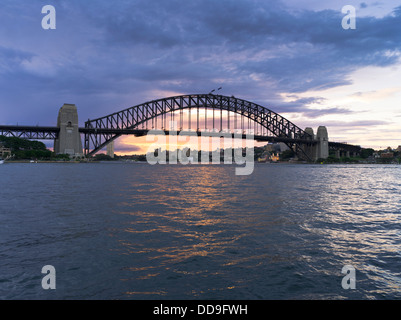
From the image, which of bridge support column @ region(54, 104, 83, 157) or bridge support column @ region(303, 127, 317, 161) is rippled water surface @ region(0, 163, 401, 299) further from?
bridge support column @ region(303, 127, 317, 161)

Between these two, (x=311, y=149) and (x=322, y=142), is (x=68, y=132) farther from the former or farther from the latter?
(x=322, y=142)

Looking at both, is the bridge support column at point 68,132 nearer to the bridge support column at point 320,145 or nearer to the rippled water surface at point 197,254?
the rippled water surface at point 197,254

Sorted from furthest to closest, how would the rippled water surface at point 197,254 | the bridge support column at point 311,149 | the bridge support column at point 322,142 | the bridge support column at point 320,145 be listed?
the bridge support column at point 311,149, the bridge support column at point 320,145, the bridge support column at point 322,142, the rippled water surface at point 197,254

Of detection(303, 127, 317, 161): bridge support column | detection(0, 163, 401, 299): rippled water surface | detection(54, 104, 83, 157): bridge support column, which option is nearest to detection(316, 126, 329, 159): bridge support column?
detection(303, 127, 317, 161): bridge support column

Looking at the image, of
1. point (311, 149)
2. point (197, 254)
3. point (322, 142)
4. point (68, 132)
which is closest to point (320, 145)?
point (322, 142)

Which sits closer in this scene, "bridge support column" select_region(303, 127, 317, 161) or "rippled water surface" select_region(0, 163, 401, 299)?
"rippled water surface" select_region(0, 163, 401, 299)

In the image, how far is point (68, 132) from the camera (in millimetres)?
108938

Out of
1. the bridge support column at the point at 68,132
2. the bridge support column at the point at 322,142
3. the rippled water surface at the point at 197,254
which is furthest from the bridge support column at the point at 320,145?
the rippled water surface at the point at 197,254

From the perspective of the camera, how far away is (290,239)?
978 cm

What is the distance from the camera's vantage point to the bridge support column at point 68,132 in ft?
353

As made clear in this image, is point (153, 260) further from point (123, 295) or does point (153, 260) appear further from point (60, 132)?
point (60, 132)

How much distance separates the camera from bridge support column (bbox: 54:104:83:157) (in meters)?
108

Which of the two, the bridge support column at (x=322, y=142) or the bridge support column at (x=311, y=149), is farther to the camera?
the bridge support column at (x=311, y=149)

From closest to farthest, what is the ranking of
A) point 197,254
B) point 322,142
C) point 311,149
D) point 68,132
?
point 197,254
point 68,132
point 322,142
point 311,149
